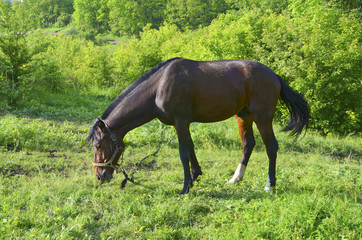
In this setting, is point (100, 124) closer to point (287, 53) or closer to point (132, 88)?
point (132, 88)

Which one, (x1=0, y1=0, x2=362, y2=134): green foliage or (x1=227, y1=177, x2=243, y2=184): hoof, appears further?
(x1=0, y1=0, x2=362, y2=134): green foliage

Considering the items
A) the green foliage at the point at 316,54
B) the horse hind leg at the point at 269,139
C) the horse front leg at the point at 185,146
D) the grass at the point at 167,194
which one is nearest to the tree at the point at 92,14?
the green foliage at the point at 316,54

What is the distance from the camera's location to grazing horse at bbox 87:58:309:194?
4367mm

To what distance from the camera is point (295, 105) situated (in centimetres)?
495

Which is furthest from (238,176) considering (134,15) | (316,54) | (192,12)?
(134,15)

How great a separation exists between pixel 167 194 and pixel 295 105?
2.65m

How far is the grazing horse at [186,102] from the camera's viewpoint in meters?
4.37

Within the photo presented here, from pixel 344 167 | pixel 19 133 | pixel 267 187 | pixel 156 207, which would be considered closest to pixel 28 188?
pixel 156 207

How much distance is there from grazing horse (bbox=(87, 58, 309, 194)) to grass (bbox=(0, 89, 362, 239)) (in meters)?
0.52

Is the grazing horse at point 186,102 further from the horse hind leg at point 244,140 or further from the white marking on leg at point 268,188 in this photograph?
the horse hind leg at point 244,140

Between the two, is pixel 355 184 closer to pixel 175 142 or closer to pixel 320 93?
pixel 175 142

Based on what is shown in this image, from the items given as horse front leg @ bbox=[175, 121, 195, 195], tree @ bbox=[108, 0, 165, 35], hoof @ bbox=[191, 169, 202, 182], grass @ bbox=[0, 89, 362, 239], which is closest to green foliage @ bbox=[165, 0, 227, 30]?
tree @ bbox=[108, 0, 165, 35]

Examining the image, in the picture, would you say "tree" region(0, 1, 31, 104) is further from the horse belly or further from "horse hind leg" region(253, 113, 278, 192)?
"horse hind leg" region(253, 113, 278, 192)

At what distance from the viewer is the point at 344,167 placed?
606 centimetres
